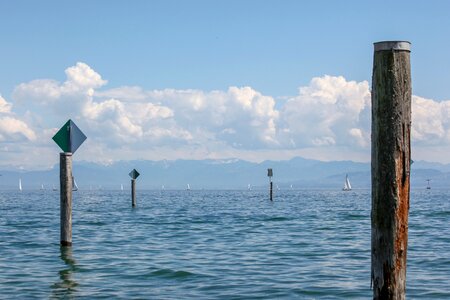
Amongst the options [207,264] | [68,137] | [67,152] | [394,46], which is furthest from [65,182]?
[394,46]

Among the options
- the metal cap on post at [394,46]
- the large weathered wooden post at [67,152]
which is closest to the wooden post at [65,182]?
the large weathered wooden post at [67,152]

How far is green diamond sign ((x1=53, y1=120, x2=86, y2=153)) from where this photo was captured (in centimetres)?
1770

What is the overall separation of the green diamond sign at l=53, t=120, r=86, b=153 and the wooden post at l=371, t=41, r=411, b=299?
36.8 feet

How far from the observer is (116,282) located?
13.9m

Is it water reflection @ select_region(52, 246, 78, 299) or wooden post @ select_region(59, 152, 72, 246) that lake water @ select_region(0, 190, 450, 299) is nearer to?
water reflection @ select_region(52, 246, 78, 299)

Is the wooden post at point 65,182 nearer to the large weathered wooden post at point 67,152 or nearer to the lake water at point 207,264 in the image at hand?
the large weathered wooden post at point 67,152

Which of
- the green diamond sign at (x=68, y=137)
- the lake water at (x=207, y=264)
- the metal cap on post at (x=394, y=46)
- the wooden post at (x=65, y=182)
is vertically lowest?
the lake water at (x=207, y=264)

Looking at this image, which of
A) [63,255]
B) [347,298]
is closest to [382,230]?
[347,298]

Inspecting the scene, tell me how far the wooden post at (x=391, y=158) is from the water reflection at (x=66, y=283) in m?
6.58

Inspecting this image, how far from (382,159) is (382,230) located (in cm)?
82

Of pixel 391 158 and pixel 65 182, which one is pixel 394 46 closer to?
pixel 391 158

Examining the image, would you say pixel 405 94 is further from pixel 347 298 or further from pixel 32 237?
pixel 32 237

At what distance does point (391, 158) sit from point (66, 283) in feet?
27.4

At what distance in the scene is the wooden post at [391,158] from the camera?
310 inches
